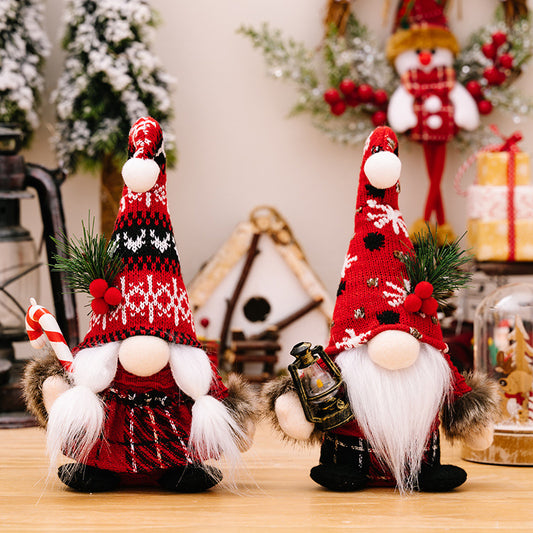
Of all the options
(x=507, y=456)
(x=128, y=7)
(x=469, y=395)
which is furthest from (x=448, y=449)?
(x=128, y=7)

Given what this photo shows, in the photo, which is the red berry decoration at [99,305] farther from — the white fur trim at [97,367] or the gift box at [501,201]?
the gift box at [501,201]

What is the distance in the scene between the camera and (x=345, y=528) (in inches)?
26.0

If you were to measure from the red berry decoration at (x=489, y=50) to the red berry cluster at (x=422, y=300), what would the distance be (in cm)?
89

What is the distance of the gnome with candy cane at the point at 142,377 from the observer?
30.1 inches

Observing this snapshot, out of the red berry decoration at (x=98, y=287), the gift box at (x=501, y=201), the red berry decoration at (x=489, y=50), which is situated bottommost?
the red berry decoration at (x=98, y=287)

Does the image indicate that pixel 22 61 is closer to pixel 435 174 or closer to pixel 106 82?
pixel 106 82

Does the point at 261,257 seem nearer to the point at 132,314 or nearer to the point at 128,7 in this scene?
the point at 128,7

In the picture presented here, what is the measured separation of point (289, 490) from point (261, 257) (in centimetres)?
70

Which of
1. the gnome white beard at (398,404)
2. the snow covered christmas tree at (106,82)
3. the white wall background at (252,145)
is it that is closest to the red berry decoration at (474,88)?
the white wall background at (252,145)

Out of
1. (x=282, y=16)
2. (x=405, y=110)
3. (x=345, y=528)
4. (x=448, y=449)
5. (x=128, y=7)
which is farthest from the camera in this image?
(x=282, y=16)

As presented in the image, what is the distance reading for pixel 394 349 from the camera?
757 mm

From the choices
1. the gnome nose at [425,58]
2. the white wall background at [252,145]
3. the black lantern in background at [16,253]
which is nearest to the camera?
the black lantern in background at [16,253]

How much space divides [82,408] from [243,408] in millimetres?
156

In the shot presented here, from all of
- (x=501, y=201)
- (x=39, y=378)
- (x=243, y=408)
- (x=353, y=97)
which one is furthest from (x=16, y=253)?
(x=501, y=201)
